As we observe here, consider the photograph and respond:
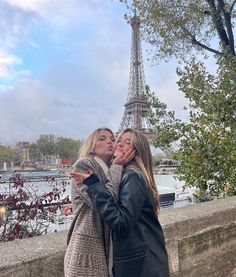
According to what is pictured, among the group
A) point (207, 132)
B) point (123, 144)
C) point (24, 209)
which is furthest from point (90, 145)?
point (207, 132)

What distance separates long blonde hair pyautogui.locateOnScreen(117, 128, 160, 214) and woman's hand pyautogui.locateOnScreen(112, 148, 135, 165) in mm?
22

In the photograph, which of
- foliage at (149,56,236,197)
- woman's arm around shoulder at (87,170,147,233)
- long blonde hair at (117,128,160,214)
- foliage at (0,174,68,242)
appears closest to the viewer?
woman's arm around shoulder at (87,170,147,233)

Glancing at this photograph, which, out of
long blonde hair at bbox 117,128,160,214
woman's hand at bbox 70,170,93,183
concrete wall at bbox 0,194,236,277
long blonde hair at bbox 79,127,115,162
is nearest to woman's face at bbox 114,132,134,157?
long blonde hair at bbox 117,128,160,214

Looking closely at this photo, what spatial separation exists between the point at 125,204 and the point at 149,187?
0.22 m

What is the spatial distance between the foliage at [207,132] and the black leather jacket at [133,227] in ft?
13.0

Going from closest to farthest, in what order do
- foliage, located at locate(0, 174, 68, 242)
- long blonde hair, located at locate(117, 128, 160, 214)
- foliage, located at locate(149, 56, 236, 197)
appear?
long blonde hair, located at locate(117, 128, 160, 214)
foliage, located at locate(0, 174, 68, 242)
foliage, located at locate(149, 56, 236, 197)

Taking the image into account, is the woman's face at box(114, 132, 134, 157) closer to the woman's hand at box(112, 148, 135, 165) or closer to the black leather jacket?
the woman's hand at box(112, 148, 135, 165)

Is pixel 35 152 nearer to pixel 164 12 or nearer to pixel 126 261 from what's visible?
pixel 164 12

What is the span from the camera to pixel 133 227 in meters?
1.66

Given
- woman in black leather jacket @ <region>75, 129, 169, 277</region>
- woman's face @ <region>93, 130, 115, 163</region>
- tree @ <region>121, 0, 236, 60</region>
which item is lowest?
woman in black leather jacket @ <region>75, 129, 169, 277</region>

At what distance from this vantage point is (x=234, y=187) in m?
5.55

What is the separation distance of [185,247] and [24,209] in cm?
159

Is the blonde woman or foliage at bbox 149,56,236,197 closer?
the blonde woman

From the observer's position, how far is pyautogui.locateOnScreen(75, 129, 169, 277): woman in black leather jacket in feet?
5.19
